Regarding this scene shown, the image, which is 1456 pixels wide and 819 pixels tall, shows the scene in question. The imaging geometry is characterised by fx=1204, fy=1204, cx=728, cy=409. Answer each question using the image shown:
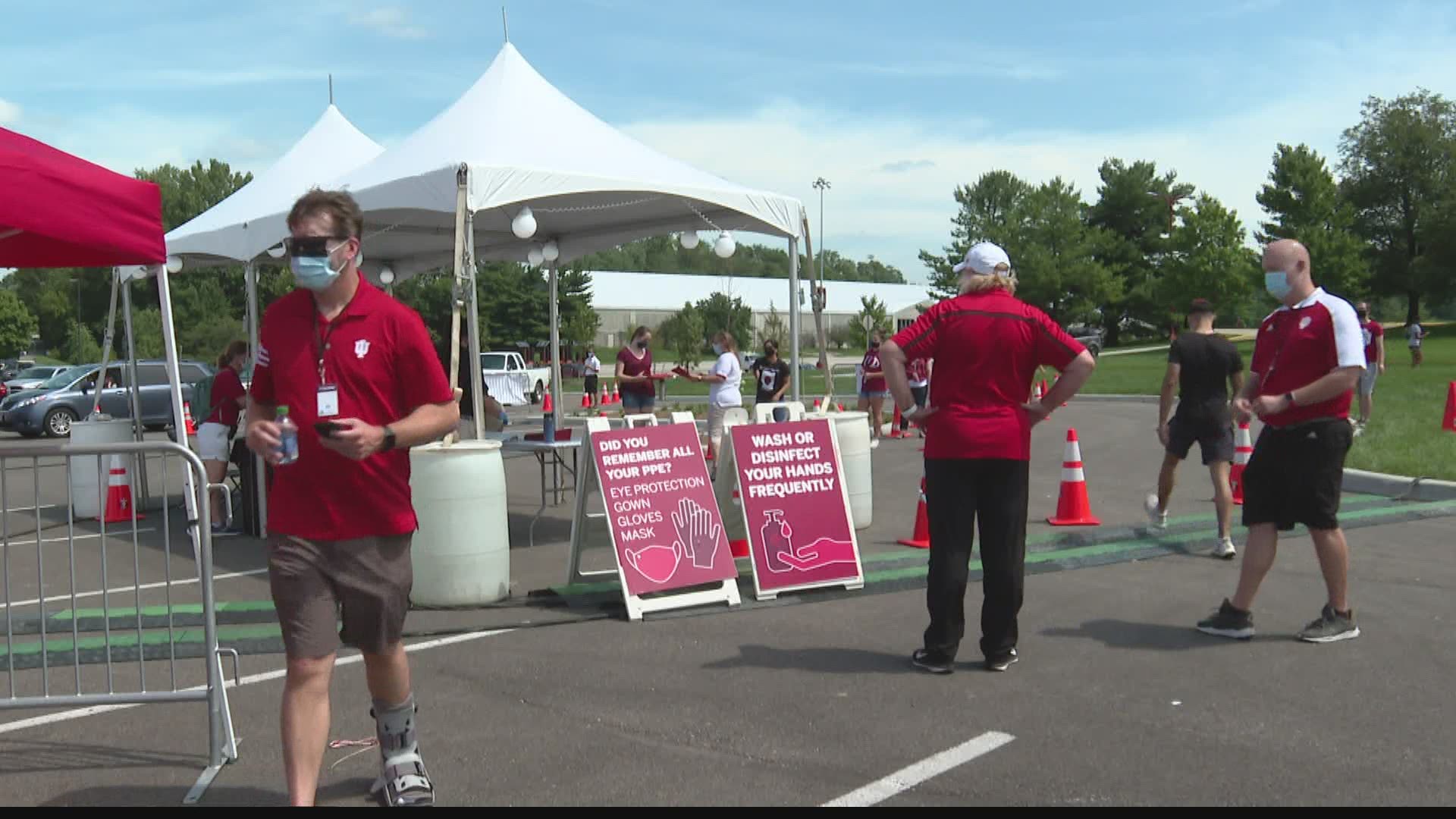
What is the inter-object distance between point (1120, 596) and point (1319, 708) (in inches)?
91.2

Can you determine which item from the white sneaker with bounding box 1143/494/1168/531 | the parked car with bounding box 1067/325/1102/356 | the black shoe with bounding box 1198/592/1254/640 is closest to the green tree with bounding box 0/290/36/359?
the parked car with bounding box 1067/325/1102/356

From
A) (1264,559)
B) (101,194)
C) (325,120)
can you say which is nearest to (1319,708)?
(1264,559)

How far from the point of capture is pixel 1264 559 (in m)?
6.04

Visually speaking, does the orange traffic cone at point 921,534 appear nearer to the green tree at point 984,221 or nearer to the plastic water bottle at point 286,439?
the plastic water bottle at point 286,439

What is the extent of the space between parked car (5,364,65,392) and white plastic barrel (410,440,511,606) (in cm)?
2816

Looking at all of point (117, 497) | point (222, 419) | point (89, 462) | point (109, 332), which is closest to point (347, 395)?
point (222, 419)

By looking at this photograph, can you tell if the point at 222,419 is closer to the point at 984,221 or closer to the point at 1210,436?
the point at 1210,436

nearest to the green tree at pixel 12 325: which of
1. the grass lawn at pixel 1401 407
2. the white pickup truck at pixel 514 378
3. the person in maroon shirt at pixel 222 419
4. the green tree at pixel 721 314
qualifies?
the green tree at pixel 721 314

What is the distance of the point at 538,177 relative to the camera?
9.42m

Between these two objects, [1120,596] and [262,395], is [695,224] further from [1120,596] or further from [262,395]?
[262,395]

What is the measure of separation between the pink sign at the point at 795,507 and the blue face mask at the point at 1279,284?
2.84 m

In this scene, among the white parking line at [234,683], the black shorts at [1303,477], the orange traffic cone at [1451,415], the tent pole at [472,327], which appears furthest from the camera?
the orange traffic cone at [1451,415]

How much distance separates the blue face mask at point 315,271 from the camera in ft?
11.6

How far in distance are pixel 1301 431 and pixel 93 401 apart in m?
24.0
